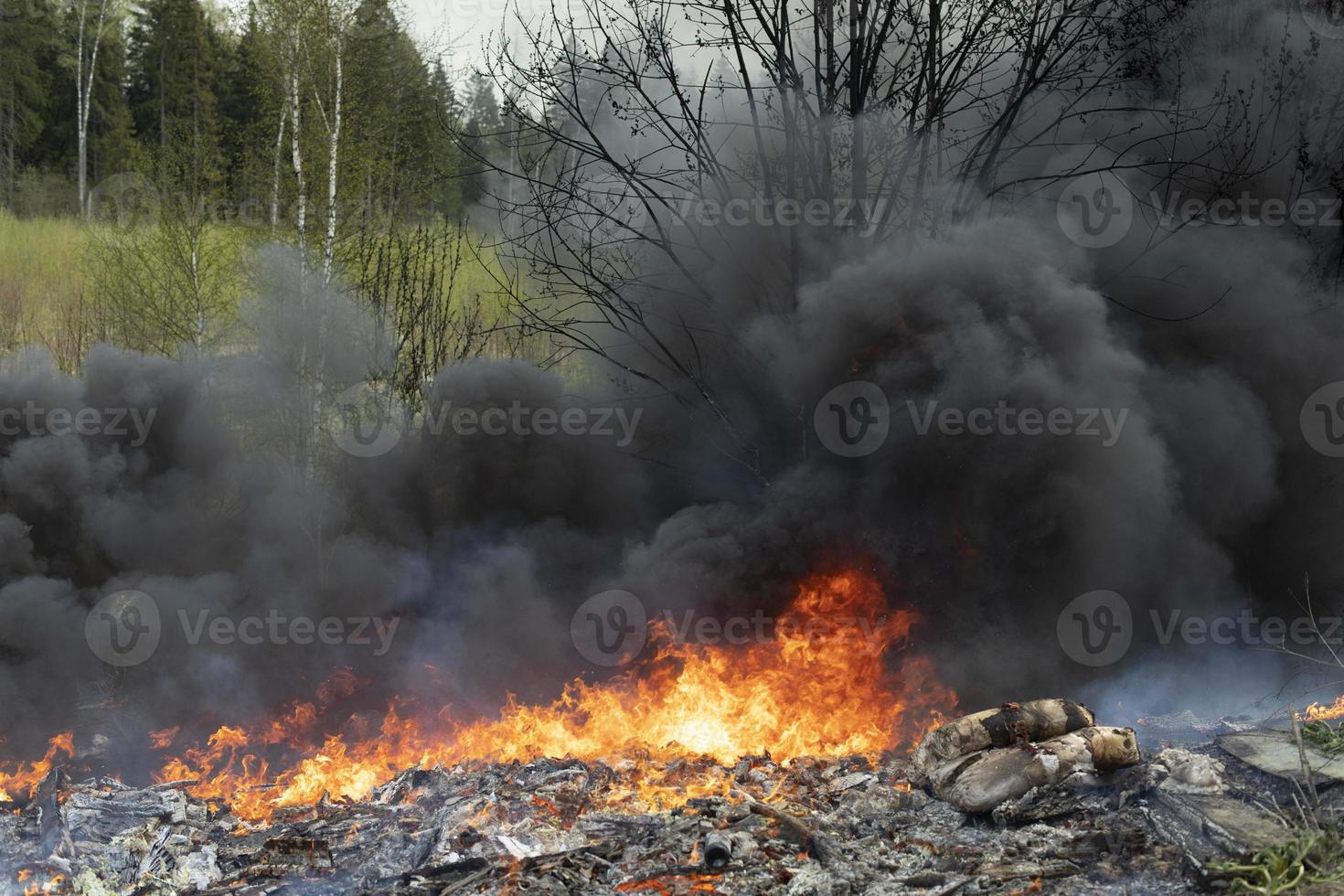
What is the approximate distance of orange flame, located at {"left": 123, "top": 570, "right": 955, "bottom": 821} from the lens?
8188mm

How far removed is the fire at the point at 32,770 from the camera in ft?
25.7

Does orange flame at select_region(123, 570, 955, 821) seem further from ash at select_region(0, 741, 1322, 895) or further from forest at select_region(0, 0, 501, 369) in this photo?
forest at select_region(0, 0, 501, 369)

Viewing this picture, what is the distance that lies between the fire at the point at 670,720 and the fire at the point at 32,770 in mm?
65

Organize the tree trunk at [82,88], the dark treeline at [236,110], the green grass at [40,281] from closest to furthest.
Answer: the dark treeline at [236,110]
the green grass at [40,281]
the tree trunk at [82,88]

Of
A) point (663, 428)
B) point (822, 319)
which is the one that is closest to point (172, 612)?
point (663, 428)

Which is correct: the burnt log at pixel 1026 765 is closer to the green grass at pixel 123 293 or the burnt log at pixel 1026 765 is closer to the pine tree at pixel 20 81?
the green grass at pixel 123 293

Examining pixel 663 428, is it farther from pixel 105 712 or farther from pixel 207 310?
pixel 207 310

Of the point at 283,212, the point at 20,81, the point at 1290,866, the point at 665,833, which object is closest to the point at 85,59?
the point at 20,81

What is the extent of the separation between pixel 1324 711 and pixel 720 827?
17.3 feet

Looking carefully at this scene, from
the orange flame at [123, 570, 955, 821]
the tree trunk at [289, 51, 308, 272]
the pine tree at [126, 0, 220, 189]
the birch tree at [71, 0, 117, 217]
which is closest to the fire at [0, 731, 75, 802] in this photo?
the orange flame at [123, 570, 955, 821]

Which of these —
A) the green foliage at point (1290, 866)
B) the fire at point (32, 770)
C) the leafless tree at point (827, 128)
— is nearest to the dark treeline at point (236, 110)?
the leafless tree at point (827, 128)

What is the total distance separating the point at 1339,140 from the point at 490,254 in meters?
17.6

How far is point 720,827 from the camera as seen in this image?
20.9 ft

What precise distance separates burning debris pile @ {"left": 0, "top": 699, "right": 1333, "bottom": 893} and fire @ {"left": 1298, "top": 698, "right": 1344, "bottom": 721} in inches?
63.0
